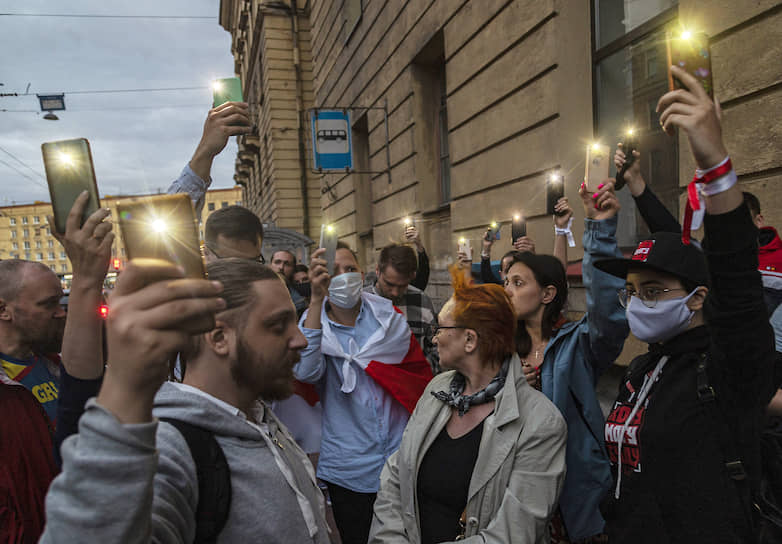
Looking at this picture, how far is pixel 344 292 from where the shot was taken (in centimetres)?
298

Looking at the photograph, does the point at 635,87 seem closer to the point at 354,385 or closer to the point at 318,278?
the point at 318,278

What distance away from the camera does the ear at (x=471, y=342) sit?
2.30 meters

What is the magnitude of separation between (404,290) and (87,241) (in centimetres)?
299

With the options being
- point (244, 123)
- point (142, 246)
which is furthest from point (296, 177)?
point (142, 246)

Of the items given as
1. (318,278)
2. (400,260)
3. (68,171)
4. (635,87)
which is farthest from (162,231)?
(635,87)

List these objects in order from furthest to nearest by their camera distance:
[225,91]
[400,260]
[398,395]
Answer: [400,260] < [398,395] < [225,91]

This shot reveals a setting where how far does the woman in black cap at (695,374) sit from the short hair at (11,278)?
278 cm

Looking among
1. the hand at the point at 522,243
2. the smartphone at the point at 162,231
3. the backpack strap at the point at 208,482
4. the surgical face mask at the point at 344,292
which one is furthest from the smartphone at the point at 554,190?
the smartphone at the point at 162,231

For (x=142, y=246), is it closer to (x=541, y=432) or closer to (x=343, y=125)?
(x=541, y=432)

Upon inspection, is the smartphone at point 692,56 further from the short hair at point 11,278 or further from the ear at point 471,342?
the short hair at point 11,278

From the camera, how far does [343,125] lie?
10.2 meters

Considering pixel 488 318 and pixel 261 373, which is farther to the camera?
pixel 488 318

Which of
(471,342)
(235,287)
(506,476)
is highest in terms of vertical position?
(235,287)

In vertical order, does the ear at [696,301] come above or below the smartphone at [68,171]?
below
